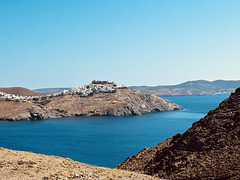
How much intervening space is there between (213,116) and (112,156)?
43.4 m

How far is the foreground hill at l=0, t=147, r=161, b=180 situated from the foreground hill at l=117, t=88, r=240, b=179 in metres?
3.87

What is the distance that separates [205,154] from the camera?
28.5 m

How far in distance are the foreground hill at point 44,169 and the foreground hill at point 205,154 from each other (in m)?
3.87

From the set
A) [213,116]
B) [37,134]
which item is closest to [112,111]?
[37,134]

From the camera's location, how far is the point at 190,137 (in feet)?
107

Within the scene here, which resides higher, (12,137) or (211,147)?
(211,147)

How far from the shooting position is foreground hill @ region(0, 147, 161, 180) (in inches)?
856

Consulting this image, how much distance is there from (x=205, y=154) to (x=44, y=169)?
52.7ft

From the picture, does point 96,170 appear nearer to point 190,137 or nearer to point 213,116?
point 190,137

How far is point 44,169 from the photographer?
2316 centimetres

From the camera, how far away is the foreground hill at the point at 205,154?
84.7ft

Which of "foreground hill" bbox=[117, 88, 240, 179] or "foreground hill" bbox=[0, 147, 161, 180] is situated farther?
"foreground hill" bbox=[117, 88, 240, 179]

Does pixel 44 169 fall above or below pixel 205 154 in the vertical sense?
below

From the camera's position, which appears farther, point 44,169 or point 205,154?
point 205,154
